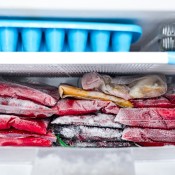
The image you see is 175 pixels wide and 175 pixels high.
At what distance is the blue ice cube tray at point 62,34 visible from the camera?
0.74m

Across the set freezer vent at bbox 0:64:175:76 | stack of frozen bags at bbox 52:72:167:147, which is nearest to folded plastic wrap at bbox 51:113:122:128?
stack of frozen bags at bbox 52:72:167:147

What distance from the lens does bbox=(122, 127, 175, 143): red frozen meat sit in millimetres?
856

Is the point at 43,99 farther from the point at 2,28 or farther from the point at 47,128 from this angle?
the point at 2,28

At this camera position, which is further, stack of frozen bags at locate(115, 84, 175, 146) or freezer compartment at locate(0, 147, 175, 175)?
stack of frozen bags at locate(115, 84, 175, 146)

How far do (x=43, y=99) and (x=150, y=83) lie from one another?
11.7 inches

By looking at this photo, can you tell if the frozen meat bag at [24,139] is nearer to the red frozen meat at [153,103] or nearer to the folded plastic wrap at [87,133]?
the folded plastic wrap at [87,133]

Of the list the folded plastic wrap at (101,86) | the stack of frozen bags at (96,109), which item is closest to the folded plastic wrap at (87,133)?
the stack of frozen bags at (96,109)

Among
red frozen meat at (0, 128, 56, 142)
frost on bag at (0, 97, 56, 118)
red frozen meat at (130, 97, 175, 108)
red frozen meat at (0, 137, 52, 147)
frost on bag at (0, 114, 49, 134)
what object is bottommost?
red frozen meat at (0, 137, 52, 147)

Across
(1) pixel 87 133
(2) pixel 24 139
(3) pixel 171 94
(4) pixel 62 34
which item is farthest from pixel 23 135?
A: (3) pixel 171 94

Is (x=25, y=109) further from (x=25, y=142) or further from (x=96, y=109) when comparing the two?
(x=96, y=109)

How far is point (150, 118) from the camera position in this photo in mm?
862

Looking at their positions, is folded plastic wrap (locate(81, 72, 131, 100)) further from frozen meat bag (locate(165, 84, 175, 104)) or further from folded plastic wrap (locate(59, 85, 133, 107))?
frozen meat bag (locate(165, 84, 175, 104))

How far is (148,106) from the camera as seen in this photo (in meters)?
0.89

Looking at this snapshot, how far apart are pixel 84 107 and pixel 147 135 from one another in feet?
0.60
